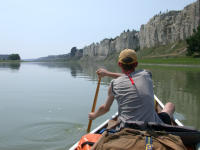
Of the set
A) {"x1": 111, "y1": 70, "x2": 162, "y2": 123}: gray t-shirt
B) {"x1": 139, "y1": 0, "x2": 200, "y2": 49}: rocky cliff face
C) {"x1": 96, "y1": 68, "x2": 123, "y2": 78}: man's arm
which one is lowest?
{"x1": 111, "y1": 70, "x2": 162, "y2": 123}: gray t-shirt

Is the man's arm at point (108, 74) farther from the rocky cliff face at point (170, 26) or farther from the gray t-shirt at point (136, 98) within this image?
the rocky cliff face at point (170, 26)

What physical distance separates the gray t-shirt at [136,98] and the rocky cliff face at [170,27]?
95.2 meters

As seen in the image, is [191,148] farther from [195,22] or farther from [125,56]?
[195,22]

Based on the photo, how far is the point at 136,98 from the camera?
3488mm

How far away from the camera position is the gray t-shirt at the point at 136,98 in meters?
3.50

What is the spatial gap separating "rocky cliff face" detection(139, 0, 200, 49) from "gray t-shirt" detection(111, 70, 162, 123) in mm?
95210

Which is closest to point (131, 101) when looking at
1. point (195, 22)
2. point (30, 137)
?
point (30, 137)

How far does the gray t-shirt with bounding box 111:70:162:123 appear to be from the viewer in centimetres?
350

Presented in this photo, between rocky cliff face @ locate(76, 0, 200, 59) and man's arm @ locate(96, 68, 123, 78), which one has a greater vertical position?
rocky cliff face @ locate(76, 0, 200, 59)

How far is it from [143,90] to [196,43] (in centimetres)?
6632

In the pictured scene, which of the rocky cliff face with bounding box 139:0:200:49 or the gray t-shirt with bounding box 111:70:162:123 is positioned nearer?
the gray t-shirt with bounding box 111:70:162:123

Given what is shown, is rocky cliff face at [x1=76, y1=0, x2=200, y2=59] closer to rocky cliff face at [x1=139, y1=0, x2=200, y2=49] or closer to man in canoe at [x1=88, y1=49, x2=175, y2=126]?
rocky cliff face at [x1=139, y1=0, x2=200, y2=49]

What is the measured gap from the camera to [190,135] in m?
3.63

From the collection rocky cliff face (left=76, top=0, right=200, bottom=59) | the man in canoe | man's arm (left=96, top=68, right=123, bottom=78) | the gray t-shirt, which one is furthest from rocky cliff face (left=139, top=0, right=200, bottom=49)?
the gray t-shirt
